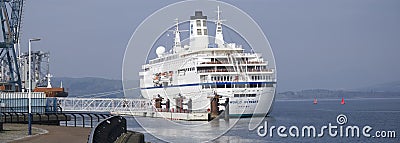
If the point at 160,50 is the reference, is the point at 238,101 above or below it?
below

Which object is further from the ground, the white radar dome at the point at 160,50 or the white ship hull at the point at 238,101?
the white radar dome at the point at 160,50

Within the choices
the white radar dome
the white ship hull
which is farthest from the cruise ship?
the white radar dome

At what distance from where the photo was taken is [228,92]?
61062 millimetres

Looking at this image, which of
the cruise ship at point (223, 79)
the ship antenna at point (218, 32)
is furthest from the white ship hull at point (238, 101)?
the ship antenna at point (218, 32)

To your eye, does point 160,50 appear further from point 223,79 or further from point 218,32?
point 223,79

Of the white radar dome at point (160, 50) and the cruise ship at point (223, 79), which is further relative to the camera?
the white radar dome at point (160, 50)

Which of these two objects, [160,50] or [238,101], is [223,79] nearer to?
[238,101]

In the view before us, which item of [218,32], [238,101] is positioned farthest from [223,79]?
[218,32]

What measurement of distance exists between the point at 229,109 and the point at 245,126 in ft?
27.0

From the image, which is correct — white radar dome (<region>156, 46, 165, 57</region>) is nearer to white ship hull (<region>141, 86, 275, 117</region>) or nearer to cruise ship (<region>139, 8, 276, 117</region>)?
cruise ship (<region>139, 8, 276, 117</region>)

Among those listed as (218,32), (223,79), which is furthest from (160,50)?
(223,79)

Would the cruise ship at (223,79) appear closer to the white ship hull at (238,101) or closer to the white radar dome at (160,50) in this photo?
the white ship hull at (238,101)

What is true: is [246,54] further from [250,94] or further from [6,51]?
[6,51]

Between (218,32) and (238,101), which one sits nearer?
(238,101)
